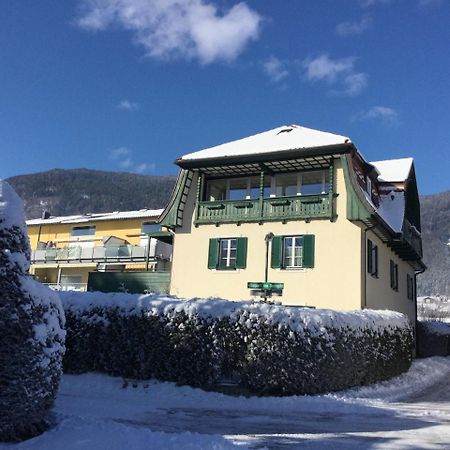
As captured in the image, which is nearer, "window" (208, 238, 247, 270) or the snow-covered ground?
the snow-covered ground

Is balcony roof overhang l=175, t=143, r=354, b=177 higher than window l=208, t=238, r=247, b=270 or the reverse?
higher

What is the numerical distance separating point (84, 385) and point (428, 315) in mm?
77028

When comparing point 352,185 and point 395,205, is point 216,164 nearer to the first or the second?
point 352,185

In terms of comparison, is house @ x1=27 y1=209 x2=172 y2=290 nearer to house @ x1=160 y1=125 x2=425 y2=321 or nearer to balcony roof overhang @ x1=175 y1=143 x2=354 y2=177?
house @ x1=160 y1=125 x2=425 y2=321

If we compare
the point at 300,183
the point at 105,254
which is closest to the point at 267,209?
the point at 300,183

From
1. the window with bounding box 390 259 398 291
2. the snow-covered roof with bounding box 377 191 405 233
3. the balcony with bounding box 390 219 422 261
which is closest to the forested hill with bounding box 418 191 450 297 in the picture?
the balcony with bounding box 390 219 422 261

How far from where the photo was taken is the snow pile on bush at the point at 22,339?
6277 millimetres

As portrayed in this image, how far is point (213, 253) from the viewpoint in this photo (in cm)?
2236

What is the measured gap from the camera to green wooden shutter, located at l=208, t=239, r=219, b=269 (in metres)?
22.2

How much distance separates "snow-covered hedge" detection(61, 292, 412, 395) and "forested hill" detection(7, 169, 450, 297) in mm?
79772

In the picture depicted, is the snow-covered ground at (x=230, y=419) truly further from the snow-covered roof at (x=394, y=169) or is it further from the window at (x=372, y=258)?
the snow-covered roof at (x=394, y=169)

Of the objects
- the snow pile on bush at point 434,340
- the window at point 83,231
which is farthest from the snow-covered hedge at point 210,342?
the window at point 83,231

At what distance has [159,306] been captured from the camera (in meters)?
12.4

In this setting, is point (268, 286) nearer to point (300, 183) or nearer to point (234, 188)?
point (300, 183)
